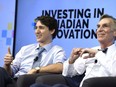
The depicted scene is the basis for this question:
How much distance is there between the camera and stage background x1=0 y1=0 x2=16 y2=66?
484 cm

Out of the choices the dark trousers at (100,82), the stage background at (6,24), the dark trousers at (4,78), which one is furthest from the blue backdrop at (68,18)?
the dark trousers at (100,82)

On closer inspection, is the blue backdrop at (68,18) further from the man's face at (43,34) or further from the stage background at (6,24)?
the man's face at (43,34)

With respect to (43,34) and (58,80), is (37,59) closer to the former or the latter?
(43,34)

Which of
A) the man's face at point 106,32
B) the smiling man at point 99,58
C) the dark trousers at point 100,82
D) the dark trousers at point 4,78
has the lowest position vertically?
the dark trousers at point 4,78

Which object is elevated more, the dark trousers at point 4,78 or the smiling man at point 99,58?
the smiling man at point 99,58

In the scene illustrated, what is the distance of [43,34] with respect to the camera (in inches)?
145

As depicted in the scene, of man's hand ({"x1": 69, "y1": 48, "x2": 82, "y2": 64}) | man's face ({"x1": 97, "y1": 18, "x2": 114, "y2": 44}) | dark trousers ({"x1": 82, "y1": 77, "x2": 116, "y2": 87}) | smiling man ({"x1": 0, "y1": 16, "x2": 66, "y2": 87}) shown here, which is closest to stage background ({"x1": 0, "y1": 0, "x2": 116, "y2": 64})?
smiling man ({"x1": 0, "y1": 16, "x2": 66, "y2": 87})

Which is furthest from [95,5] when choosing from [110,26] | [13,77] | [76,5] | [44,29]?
[13,77]

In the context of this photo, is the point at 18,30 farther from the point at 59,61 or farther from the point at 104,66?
the point at 104,66

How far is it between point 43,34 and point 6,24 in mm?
1380

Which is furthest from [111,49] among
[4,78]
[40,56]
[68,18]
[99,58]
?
[68,18]

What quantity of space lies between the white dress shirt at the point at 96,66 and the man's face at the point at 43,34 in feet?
1.95

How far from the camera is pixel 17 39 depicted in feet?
15.7

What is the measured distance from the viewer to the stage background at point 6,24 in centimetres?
484
